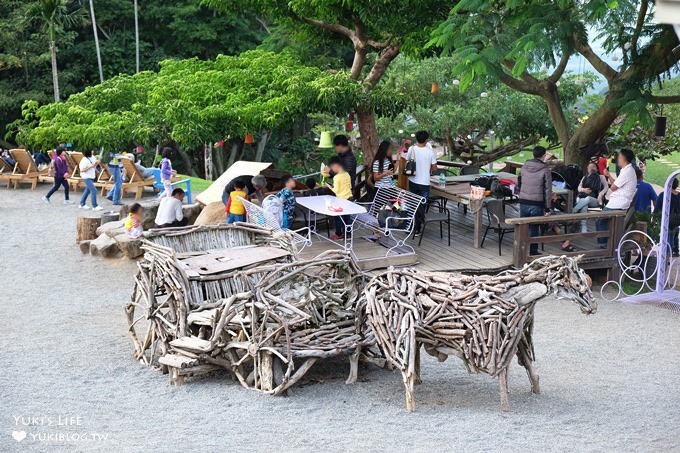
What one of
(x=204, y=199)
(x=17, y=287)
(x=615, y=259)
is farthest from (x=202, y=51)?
(x=615, y=259)

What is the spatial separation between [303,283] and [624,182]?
6023 millimetres

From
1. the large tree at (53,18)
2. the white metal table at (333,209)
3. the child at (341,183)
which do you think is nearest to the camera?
the white metal table at (333,209)

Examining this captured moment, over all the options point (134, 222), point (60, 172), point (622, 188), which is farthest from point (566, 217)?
point (60, 172)

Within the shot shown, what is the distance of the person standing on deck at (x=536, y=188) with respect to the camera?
11930mm

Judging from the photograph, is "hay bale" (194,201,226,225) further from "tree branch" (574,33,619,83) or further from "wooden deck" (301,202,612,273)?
"tree branch" (574,33,619,83)

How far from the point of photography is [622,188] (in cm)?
1252

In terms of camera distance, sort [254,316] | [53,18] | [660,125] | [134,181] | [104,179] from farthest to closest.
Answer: [53,18] → [104,179] → [134,181] → [660,125] → [254,316]

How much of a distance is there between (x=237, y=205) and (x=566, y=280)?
21.1 feet

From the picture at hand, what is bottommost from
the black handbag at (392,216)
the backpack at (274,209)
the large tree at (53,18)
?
the black handbag at (392,216)

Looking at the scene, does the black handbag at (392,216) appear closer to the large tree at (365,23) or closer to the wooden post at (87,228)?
the large tree at (365,23)

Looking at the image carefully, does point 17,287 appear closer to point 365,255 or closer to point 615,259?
point 365,255

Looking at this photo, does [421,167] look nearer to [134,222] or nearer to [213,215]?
[213,215]

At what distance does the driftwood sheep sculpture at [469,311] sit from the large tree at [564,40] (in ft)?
16.2

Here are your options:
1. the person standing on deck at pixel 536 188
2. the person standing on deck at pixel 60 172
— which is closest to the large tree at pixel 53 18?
the person standing on deck at pixel 60 172
